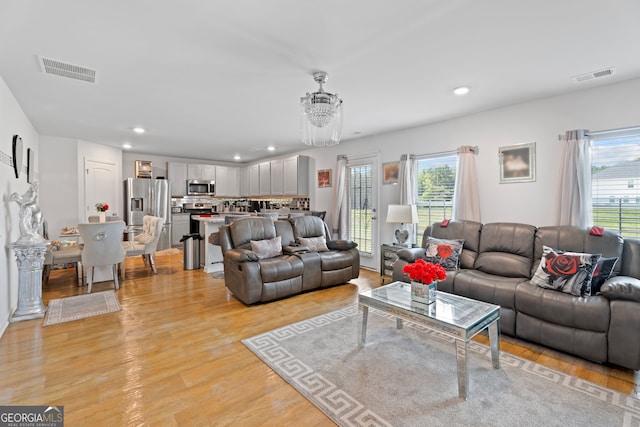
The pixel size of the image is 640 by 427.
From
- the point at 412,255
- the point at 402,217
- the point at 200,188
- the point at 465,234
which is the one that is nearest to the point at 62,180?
the point at 200,188

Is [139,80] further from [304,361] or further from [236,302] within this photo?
[304,361]

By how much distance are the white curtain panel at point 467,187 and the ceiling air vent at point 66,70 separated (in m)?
4.44

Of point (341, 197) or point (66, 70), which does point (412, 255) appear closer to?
point (341, 197)

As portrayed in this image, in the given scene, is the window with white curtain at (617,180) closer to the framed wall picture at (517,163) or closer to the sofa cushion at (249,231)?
the framed wall picture at (517,163)

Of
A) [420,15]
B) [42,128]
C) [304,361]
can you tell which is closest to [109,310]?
[304,361]

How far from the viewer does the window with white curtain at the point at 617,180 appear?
121 inches

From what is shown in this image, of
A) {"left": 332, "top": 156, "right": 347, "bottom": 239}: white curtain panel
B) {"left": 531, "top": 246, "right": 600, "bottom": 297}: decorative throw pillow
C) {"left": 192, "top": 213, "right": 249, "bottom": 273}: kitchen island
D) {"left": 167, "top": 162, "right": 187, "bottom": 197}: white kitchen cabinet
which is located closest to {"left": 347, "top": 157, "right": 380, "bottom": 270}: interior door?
{"left": 332, "top": 156, "right": 347, "bottom": 239}: white curtain panel

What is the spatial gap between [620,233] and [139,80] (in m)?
5.30

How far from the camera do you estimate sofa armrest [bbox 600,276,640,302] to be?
2.27 meters

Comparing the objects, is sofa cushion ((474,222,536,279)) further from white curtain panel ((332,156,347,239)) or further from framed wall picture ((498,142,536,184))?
white curtain panel ((332,156,347,239))

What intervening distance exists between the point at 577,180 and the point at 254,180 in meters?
→ 6.89

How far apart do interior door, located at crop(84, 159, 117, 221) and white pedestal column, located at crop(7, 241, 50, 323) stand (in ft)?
10.8

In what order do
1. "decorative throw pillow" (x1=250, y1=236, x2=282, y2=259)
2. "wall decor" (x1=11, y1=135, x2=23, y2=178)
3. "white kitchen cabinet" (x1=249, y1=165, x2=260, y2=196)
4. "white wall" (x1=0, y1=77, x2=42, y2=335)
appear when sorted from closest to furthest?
"white wall" (x1=0, y1=77, x2=42, y2=335) < "wall decor" (x1=11, y1=135, x2=23, y2=178) < "decorative throw pillow" (x1=250, y1=236, x2=282, y2=259) < "white kitchen cabinet" (x1=249, y1=165, x2=260, y2=196)

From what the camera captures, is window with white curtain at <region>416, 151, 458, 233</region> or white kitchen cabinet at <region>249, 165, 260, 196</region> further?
white kitchen cabinet at <region>249, 165, 260, 196</region>
